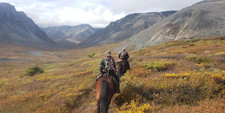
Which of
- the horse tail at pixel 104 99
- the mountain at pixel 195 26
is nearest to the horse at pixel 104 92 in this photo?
the horse tail at pixel 104 99

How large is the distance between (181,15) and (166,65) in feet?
197

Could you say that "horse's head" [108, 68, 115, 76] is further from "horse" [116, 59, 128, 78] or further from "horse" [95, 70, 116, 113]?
"horse" [116, 59, 128, 78]

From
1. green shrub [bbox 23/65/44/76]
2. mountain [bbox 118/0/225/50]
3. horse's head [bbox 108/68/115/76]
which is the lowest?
green shrub [bbox 23/65/44/76]

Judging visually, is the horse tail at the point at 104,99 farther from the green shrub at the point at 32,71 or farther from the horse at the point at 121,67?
the green shrub at the point at 32,71

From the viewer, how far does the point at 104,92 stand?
6195 mm

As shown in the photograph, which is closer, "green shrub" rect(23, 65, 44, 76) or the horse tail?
the horse tail

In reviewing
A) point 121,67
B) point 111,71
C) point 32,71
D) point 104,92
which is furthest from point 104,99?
point 32,71

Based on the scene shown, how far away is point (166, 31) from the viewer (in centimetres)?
5744

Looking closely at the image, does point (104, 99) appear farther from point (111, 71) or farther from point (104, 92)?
point (111, 71)

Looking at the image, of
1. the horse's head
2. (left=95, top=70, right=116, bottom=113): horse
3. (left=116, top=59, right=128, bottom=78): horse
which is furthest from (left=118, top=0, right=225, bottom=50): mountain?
(left=95, top=70, right=116, bottom=113): horse

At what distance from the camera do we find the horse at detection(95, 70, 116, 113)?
241 inches

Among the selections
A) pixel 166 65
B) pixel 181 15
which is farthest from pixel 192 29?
pixel 166 65

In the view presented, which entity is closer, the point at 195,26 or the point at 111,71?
the point at 111,71

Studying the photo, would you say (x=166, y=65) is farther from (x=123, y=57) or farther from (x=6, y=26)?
(x=6, y=26)
